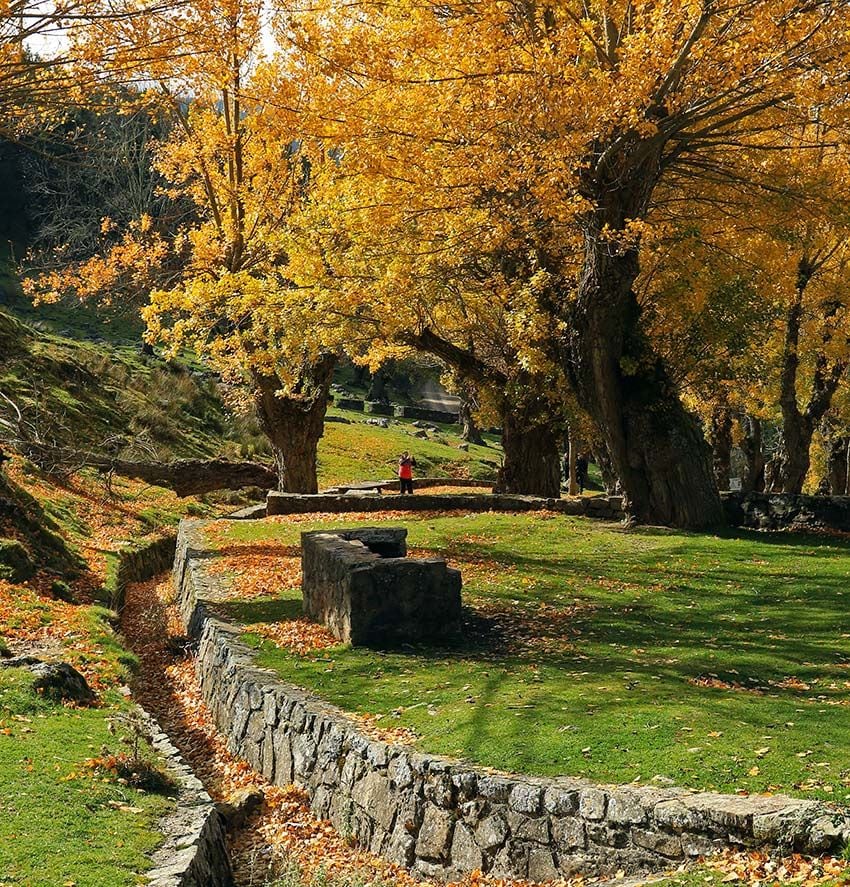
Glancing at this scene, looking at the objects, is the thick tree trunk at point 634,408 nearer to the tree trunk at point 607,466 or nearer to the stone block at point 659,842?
the tree trunk at point 607,466

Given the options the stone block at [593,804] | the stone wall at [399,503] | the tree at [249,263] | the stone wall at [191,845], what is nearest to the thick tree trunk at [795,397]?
the stone wall at [399,503]

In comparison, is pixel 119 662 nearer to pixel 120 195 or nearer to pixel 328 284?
pixel 328 284

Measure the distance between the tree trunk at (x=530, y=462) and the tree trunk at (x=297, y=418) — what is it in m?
5.03

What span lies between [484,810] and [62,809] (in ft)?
10.6

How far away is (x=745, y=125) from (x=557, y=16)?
4.93 metres

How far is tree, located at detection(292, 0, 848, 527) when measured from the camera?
1370 centimetres

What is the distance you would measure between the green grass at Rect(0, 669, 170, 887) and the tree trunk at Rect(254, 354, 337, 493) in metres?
15.9

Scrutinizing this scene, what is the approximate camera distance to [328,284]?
70.6 feet

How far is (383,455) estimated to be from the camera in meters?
43.4

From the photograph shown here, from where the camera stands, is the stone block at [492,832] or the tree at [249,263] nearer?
the stone block at [492,832]

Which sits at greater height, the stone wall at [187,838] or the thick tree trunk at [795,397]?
the thick tree trunk at [795,397]

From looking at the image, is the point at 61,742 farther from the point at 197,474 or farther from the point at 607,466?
the point at 197,474

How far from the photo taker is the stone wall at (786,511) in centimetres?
1989

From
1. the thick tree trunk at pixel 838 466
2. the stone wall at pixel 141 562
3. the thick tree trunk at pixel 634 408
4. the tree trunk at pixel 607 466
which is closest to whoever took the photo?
the stone wall at pixel 141 562
